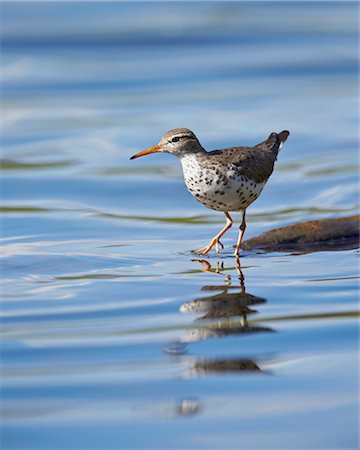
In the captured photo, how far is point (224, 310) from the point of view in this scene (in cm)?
774

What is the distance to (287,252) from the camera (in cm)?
981

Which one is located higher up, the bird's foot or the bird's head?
the bird's head

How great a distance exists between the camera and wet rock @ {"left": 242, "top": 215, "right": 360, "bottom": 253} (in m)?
10.1

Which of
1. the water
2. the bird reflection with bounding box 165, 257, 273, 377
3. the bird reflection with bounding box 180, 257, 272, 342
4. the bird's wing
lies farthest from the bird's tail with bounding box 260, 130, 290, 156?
the bird reflection with bounding box 180, 257, 272, 342

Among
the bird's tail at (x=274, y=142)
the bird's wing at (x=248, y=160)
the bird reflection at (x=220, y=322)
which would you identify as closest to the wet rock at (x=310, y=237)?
the bird's wing at (x=248, y=160)

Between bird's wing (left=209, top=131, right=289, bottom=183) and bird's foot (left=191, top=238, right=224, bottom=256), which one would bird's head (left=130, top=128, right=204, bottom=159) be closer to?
bird's wing (left=209, top=131, right=289, bottom=183)

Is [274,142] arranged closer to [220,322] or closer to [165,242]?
[165,242]

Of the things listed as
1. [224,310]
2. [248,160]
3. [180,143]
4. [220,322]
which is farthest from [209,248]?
[220,322]

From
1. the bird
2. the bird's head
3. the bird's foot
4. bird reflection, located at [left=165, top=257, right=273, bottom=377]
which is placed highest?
the bird's head

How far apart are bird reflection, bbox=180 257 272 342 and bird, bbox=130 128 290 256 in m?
1.22

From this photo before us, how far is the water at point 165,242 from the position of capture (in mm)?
5859

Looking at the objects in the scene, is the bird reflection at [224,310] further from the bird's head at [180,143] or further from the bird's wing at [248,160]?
the bird's head at [180,143]

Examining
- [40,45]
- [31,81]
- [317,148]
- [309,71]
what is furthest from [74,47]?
[317,148]

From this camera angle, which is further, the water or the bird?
the bird
